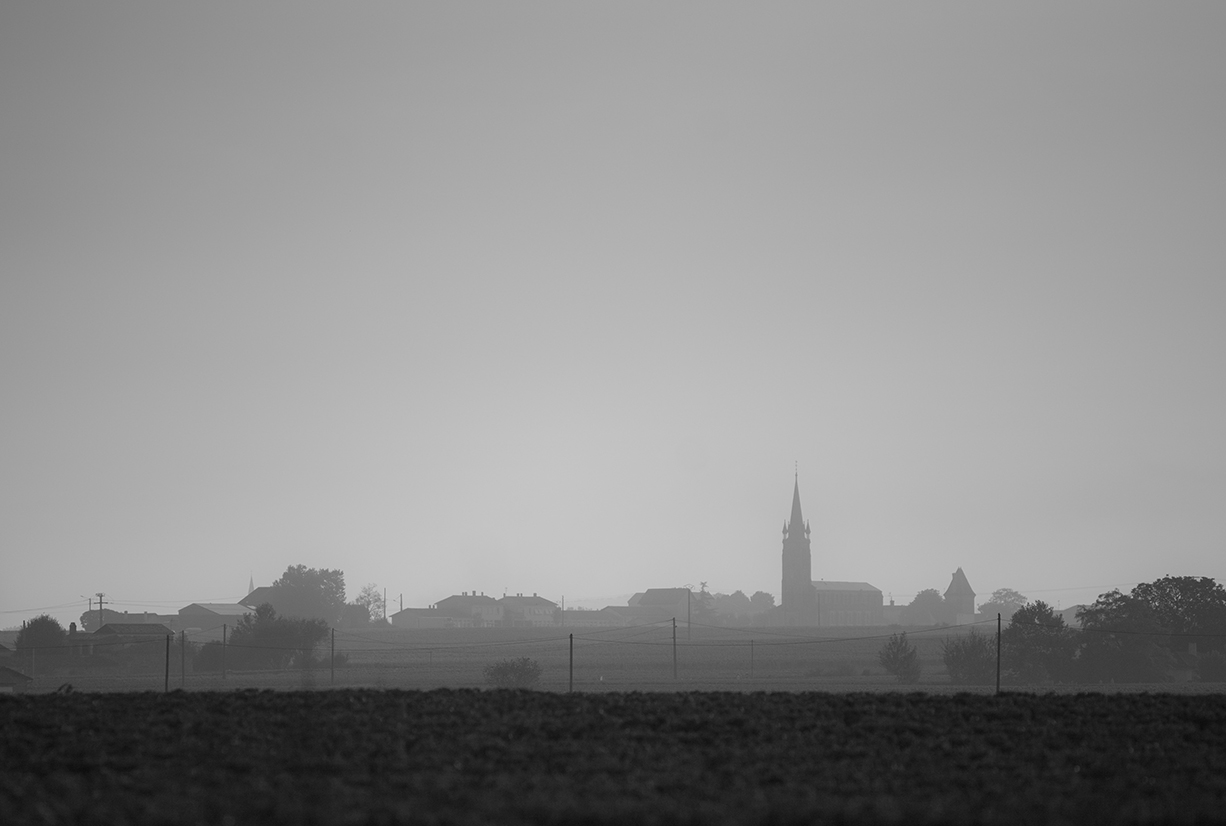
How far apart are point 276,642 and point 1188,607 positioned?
69755 mm

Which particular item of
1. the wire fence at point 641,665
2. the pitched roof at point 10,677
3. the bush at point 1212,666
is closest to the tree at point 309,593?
the wire fence at point 641,665

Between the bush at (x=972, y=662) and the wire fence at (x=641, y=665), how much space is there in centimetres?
43

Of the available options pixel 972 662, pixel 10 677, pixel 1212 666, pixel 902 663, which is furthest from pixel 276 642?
pixel 1212 666

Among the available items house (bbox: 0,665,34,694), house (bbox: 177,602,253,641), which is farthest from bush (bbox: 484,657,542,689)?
house (bbox: 177,602,253,641)

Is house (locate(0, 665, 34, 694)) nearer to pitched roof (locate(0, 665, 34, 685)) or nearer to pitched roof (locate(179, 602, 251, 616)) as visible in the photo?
pitched roof (locate(0, 665, 34, 685))

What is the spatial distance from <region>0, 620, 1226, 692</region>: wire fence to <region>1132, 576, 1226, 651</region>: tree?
46cm

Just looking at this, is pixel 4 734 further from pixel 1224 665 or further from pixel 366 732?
pixel 1224 665

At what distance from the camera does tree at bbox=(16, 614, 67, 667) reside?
310 ft

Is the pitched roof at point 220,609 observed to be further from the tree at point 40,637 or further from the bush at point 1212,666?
the bush at point 1212,666

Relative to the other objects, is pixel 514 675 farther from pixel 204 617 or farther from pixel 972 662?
pixel 204 617

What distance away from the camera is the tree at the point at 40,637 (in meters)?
94.5

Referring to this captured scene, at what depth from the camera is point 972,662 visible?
77.4m

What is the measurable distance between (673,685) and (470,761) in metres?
47.4

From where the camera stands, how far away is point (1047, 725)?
74.8ft
